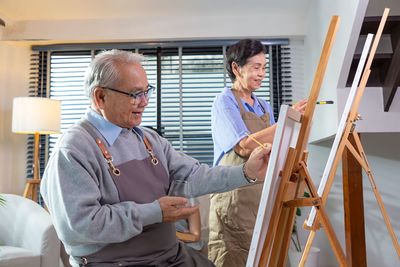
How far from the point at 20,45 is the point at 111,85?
2529 mm

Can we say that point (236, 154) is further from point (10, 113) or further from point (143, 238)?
point (10, 113)

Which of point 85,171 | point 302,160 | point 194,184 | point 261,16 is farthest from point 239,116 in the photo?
point 261,16

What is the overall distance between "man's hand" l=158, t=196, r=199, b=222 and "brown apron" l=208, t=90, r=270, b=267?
516 mm

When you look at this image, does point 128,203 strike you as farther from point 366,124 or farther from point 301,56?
point 301,56

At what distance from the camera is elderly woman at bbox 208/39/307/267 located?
153 cm

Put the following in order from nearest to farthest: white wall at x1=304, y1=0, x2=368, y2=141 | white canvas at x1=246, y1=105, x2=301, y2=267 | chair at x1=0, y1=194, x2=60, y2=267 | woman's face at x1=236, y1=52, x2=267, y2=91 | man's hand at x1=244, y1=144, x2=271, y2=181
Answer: white canvas at x1=246, y1=105, x2=301, y2=267 < man's hand at x1=244, y1=144, x2=271, y2=181 < woman's face at x1=236, y1=52, x2=267, y2=91 < white wall at x1=304, y1=0, x2=368, y2=141 < chair at x1=0, y1=194, x2=60, y2=267

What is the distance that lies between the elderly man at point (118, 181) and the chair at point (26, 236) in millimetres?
1178

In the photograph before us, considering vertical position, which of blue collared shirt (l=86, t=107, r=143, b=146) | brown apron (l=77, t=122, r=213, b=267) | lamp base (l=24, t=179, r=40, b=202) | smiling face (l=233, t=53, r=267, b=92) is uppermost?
smiling face (l=233, t=53, r=267, b=92)

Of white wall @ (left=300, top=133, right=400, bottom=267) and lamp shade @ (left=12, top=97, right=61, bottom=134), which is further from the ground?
lamp shade @ (left=12, top=97, right=61, bottom=134)

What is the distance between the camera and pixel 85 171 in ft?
3.34

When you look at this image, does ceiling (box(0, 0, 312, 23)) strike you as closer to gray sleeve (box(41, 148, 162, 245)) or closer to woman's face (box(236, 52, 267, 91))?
woman's face (box(236, 52, 267, 91))

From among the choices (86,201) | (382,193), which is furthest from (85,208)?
(382,193)

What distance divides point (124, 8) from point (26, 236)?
70.2 inches

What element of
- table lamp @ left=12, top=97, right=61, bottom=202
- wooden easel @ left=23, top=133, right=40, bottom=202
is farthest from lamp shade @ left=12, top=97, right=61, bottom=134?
wooden easel @ left=23, top=133, right=40, bottom=202
